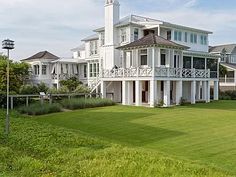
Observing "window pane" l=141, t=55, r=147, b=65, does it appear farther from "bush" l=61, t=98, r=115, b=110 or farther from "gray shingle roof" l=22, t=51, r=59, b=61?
"gray shingle roof" l=22, t=51, r=59, b=61

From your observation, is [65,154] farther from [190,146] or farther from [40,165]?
[190,146]

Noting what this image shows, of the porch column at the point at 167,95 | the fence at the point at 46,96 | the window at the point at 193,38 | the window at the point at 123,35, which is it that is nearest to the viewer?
the fence at the point at 46,96

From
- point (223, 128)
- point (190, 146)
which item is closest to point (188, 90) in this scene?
point (223, 128)

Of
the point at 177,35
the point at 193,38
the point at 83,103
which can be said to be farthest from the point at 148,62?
the point at 193,38

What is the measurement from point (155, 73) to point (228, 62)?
35.3 metres

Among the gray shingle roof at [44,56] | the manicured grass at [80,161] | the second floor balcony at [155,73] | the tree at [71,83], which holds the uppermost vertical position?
the gray shingle roof at [44,56]

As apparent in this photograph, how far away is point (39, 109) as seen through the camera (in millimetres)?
24641

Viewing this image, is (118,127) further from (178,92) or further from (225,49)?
(225,49)

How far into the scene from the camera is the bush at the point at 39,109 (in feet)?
80.4

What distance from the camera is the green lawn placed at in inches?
335

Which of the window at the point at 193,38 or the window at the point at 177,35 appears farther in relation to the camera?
the window at the point at 193,38

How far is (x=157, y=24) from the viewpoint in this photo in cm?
3425

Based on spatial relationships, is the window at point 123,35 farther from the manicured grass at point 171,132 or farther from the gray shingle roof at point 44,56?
the gray shingle roof at point 44,56

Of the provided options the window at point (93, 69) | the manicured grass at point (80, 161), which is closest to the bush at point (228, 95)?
the window at point (93, 69)
